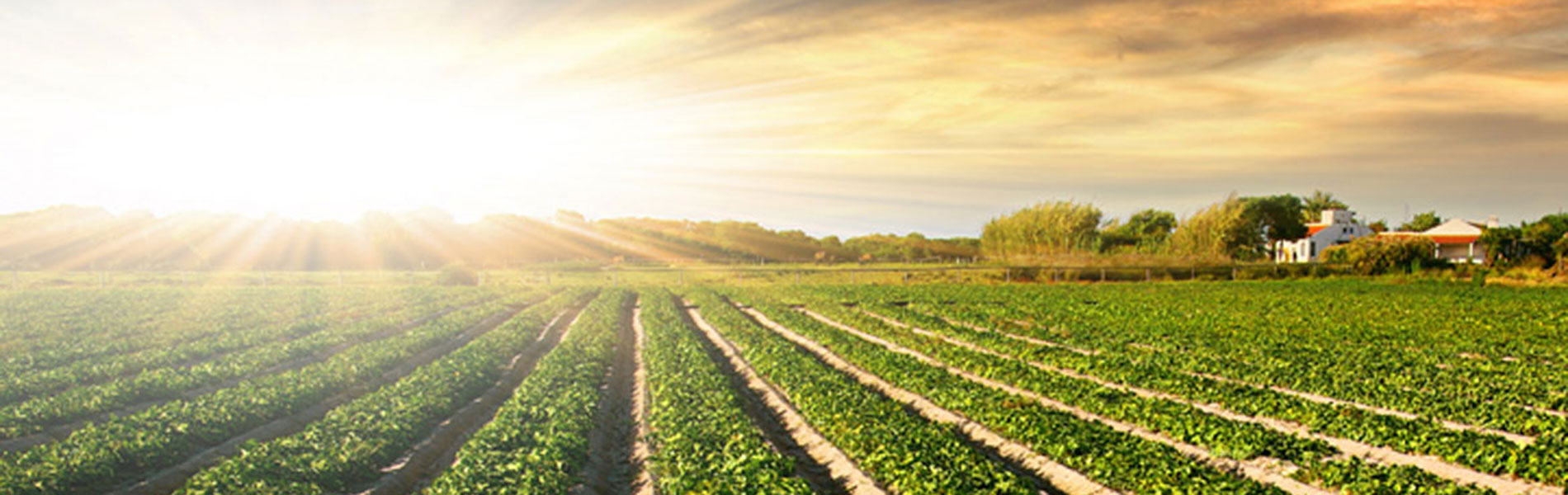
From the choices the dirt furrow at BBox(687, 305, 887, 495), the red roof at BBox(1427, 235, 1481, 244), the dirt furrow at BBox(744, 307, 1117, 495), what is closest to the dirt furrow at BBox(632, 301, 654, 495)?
the dirt furrow at BBox(687, 305, 887, 495)

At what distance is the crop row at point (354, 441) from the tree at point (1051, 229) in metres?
56.7

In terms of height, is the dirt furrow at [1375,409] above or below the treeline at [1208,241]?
below

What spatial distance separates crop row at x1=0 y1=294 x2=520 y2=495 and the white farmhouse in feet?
310

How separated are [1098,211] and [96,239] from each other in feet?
407

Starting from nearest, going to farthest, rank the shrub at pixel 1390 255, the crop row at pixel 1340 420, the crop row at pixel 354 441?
the crop row at pixel 1340 420 < the crop row at pixel 354 441 < the shrub at pixel 1390 255

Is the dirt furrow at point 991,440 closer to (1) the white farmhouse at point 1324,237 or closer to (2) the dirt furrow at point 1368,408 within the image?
(2) the dirt furrow at point 1368,408

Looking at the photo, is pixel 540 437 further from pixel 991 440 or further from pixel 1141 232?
pixel 1141 232

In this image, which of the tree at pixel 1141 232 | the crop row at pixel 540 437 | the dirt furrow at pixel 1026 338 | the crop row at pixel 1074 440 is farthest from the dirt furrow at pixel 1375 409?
the tree at pixel 1141 232

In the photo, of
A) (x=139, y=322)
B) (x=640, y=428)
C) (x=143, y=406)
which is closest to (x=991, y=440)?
(x=640, y=428)

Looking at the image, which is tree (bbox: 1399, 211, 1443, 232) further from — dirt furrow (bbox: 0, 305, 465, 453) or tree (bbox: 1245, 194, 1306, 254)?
dirt furrow (bbox: 0, 305, 465, 453)

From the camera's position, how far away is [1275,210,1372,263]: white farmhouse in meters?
90.4

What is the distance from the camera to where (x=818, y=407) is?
14.6 meters

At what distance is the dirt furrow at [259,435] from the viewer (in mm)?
11797

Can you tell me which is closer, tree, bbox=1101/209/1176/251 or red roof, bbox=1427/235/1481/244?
tree, bbox=1101/209/1176/251
